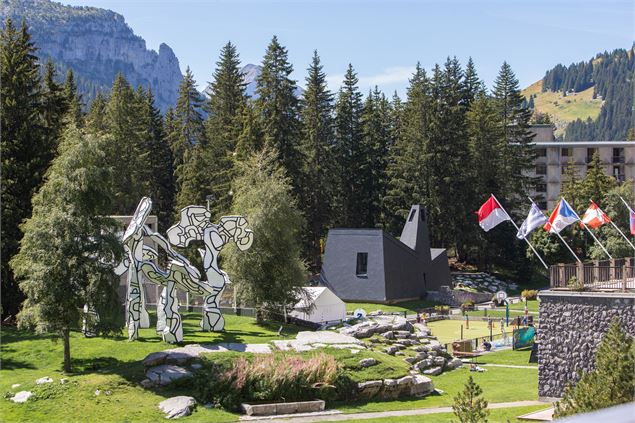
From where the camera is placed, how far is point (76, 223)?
27.7 m

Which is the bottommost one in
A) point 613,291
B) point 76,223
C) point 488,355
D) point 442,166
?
point 488,355

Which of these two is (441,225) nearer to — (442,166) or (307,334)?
(442,166)

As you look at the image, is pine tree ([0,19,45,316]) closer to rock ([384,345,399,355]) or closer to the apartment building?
rock ([384,345,399,355])

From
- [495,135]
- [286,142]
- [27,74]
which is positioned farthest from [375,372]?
[495,135]

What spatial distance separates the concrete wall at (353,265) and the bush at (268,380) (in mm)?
25918

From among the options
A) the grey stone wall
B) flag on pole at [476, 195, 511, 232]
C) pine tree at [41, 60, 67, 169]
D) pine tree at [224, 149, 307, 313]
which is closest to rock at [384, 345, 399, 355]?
flag on pole at [476, 195, 511, 232]

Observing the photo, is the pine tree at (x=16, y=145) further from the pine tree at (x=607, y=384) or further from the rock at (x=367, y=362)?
the pine tree at (x=607, y=384)

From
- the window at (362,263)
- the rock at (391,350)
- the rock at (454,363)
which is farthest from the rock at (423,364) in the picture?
the window at (362,263)

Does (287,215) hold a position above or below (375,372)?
above

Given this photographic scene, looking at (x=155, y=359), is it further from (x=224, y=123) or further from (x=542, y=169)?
(x=542, y=169)

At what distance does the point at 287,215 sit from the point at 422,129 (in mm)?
34182

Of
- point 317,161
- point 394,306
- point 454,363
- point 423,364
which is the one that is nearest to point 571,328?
point 423,364

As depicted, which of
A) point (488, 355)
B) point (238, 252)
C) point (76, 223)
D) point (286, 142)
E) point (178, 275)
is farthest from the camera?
point (286, 142)

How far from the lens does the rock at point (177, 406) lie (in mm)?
23731
